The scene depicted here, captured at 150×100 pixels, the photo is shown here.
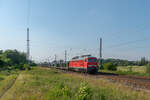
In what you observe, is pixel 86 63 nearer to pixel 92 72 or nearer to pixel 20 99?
pixel 92 72

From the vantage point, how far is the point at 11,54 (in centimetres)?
6234

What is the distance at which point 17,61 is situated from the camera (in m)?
65.2

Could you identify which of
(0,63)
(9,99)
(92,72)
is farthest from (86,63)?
(0,63)

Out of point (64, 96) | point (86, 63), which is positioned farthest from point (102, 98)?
point (86, 63)

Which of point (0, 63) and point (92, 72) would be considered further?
point (0, 63)

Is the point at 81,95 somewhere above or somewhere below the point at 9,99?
above

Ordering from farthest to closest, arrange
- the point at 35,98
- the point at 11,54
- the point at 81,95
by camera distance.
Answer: the point at 11,54
the point at 35,98
the point at 81,95

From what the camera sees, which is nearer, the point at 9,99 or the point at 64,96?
the point at 64,96

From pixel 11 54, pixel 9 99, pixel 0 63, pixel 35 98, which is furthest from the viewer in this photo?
pixel 11 54

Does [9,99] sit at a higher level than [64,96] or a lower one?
lower

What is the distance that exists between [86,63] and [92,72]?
221 cm

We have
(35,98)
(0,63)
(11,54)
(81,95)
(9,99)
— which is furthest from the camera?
(11,54)

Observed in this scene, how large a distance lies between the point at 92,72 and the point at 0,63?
84.1 feet

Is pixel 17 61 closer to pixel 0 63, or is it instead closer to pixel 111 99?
pixel 0 63
